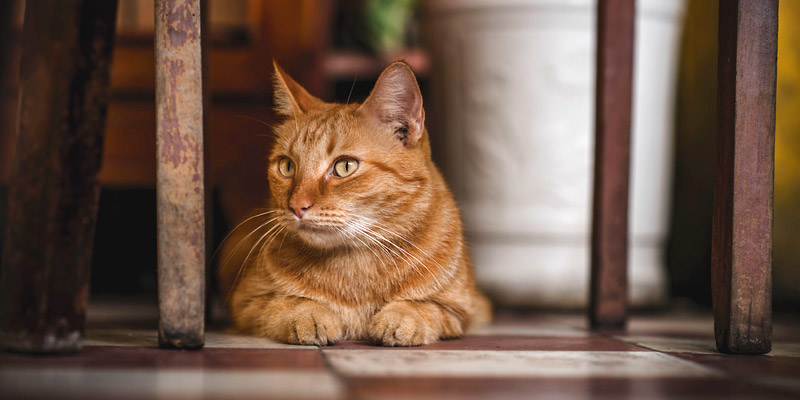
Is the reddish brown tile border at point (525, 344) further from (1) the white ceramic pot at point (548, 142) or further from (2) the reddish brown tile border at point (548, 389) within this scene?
(1) the white ceramic pot at point (548, 142)

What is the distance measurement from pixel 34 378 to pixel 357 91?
2.56m

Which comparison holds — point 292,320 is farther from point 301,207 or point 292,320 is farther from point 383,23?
point 383,23

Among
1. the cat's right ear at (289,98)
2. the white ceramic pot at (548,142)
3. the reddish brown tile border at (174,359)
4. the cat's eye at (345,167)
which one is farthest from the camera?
the white ceramic pot at (548,142)

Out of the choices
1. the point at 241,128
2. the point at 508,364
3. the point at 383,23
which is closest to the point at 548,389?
the point at 508,364

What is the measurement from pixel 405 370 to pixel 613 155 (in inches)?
39.7

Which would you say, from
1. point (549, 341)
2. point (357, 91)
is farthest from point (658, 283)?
point (357, 91)

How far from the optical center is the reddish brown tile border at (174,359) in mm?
1051

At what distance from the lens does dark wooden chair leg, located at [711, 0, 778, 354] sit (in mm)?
1264

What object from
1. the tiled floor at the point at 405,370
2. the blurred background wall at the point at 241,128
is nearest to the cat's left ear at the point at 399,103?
the tiled floor at the point at 405,370

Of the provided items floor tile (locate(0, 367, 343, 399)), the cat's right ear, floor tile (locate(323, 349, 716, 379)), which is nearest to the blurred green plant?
the cat's right ear

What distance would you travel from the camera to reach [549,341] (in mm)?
1501

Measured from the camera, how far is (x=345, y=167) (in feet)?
4.98

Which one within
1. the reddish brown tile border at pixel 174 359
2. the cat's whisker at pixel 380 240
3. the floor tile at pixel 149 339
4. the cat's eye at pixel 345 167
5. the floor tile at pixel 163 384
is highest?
the cat's eye at pixel 345 167

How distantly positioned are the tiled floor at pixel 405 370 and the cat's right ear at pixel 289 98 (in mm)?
559
